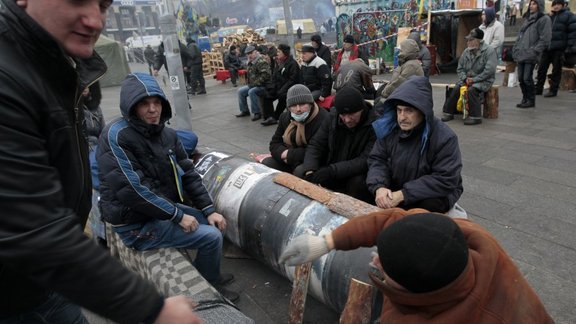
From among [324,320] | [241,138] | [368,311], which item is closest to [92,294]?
[368,311]

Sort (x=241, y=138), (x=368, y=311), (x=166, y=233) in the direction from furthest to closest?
(x=241, y=138)
(x=166, y=233)
(x=368, y=311)

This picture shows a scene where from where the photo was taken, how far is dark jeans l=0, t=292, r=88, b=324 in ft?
4.33

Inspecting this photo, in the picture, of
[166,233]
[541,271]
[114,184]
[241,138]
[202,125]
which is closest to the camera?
[114,184]

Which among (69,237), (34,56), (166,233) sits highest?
(34,56)

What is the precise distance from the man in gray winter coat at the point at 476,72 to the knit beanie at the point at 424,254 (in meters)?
6.47

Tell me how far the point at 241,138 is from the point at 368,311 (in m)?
5.86

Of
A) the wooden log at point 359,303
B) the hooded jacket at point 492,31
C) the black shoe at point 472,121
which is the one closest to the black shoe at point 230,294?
the wooden log at point 359,303

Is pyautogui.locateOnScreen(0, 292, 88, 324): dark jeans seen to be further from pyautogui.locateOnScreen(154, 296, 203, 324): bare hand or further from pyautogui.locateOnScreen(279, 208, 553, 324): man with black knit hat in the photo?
pyautogui.locateOnScreen(279, 208, 553, 324): man with black knit hat

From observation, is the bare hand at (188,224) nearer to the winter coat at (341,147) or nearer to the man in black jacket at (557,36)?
the winter coat at (341,147)

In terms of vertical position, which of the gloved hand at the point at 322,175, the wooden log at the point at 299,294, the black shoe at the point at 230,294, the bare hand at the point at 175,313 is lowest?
the black shoe at the point at 230,294

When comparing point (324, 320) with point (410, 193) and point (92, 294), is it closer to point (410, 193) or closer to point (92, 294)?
point (410, 193)

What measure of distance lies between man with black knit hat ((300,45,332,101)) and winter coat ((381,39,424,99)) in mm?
1398

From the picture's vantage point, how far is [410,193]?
2.91m

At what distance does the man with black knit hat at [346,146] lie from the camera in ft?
11.3
